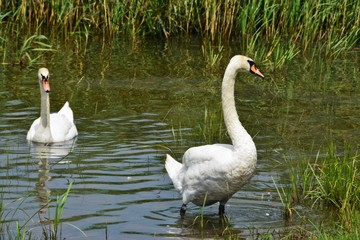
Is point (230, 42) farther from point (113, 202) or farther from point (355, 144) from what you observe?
point (113, 202)

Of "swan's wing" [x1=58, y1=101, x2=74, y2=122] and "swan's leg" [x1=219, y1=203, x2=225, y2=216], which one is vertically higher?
"swan's wing" [x1=58, y1=101, x2=74, y2=122]

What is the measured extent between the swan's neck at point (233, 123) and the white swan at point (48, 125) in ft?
9.64

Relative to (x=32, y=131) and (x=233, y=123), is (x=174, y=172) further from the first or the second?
(x=32, y=131)

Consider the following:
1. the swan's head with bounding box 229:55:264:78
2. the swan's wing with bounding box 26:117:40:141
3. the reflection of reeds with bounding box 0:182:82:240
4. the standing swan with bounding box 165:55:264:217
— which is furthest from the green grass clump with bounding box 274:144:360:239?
the swan's wing with bounding box 26:117:40:141

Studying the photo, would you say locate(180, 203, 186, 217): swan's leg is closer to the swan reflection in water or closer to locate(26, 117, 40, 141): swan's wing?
the swan reflection in water

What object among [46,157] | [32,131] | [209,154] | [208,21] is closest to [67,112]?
[32,131]

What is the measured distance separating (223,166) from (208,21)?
7.89 metres

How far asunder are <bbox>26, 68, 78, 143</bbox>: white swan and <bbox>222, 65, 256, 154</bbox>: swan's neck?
9.64 feet

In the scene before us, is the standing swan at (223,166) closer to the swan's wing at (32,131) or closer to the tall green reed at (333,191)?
the tall green reed at (333,191)

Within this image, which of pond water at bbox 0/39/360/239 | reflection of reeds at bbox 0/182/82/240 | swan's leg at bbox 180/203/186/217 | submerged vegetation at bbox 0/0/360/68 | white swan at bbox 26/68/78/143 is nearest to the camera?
reflection of reeds at bbox 0/182/82/240

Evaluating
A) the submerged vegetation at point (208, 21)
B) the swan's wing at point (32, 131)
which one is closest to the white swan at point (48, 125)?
the swan's wing at point (32, 131)

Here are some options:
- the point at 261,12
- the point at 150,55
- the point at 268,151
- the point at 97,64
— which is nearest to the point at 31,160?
the point at 268,151

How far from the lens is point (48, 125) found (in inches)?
379

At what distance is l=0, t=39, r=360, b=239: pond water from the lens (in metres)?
6.88
